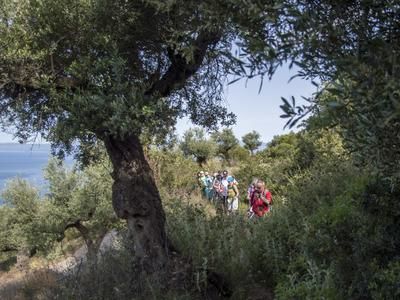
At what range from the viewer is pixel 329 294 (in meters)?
3.71

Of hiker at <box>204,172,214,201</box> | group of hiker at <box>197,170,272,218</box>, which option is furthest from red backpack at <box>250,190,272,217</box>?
hiker at <box>204,172,214,201</box>

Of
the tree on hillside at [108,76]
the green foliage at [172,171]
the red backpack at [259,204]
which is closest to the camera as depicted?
the tree on hillside at [108,76]

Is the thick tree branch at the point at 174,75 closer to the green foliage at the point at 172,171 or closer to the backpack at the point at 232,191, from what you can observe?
the backpack at the point at 232,191

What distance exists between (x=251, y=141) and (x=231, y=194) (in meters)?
36.4

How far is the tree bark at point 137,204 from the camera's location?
19.3 ft

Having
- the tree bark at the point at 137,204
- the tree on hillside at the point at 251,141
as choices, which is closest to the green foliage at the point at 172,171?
the tree bark at the point at 137,204

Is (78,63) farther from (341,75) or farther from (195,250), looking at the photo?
(341,75)

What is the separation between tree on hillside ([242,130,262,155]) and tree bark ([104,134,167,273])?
4526cm

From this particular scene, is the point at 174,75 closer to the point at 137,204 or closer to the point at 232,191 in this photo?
the point at 137,204

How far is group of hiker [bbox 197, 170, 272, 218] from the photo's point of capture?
1098 cm

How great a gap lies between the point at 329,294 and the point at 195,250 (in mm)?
2899

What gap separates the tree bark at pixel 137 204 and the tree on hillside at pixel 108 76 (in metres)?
0.01

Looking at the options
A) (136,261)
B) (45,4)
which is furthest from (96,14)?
(136,261)

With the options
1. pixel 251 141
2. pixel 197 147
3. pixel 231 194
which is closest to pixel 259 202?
pixel 231 194
